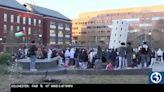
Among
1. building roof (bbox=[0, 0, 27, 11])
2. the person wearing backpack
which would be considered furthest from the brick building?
the person wearing backpack

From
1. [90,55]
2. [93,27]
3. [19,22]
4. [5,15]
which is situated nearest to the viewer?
[90,55]

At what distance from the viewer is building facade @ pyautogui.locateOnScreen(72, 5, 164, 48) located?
111 metres

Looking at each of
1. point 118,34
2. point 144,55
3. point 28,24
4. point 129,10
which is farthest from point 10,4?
point 144,55

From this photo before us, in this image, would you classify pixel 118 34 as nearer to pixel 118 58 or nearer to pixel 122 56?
pixel 118 58

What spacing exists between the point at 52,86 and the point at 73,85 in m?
0.22

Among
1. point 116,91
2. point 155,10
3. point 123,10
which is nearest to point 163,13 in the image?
point 155,10

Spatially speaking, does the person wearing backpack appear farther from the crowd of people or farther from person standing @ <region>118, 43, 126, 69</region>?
person standing @ <region>118, 43, 126, 69</region>

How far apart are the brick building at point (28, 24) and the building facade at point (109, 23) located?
8560 millimetres

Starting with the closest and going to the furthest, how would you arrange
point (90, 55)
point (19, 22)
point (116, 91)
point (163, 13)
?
point (116, 91) → point (90, 55) → point (19, 22) → point (163, 13)

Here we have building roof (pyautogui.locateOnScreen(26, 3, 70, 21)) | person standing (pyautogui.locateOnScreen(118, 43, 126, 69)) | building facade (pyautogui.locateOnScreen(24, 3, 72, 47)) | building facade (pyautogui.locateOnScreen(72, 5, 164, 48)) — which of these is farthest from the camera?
building facade (pyautogui.locateOnScreen(24, 3, 72, 47))

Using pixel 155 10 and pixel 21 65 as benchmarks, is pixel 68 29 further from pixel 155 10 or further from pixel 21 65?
pixel 21 65

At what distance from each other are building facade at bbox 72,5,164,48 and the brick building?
856 centimetres

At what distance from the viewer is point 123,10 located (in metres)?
131

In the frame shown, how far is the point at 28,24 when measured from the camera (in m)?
108
